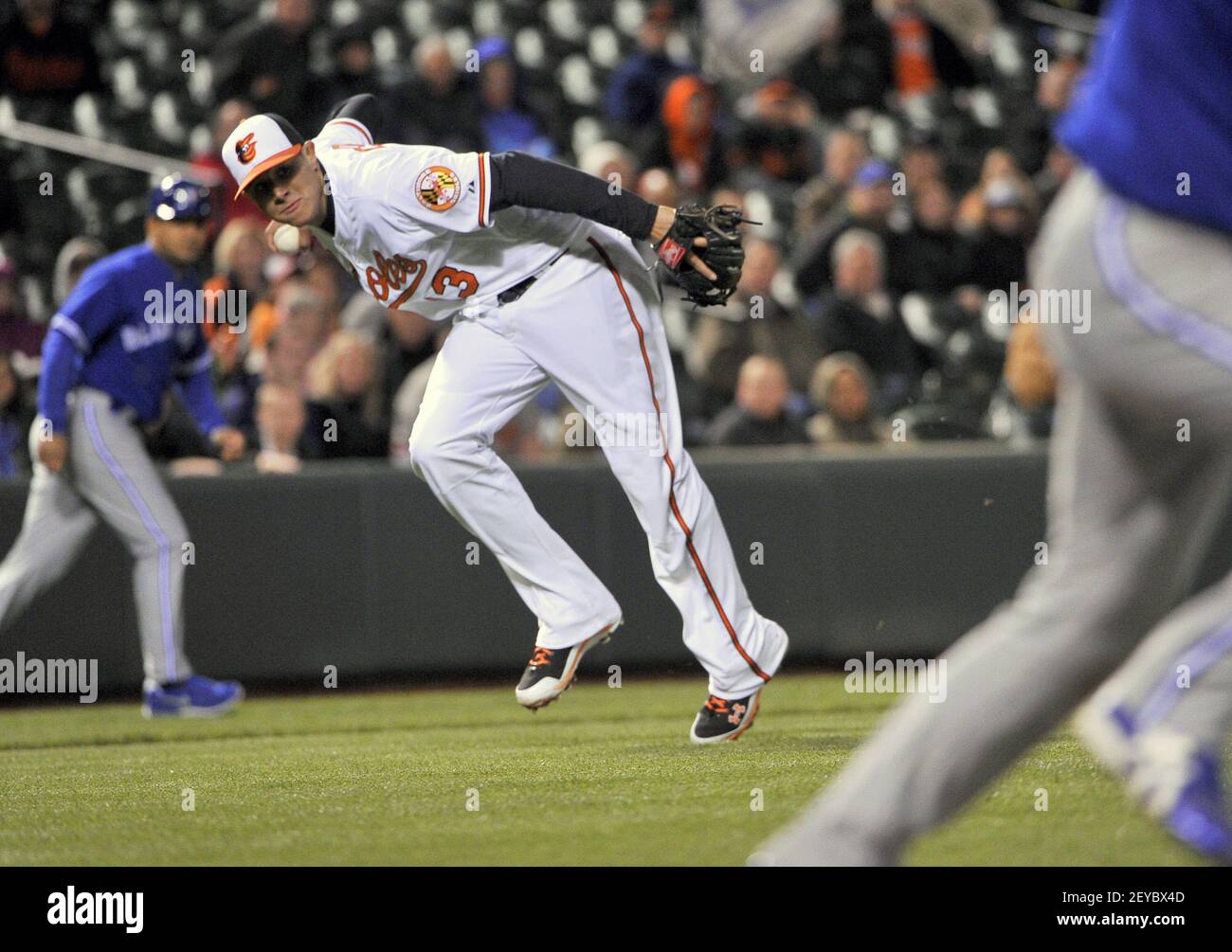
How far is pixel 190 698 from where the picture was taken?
768 centimetres

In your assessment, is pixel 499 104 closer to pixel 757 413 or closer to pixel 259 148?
pixel 757 413

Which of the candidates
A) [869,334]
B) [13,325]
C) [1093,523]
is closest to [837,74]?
[869,334]

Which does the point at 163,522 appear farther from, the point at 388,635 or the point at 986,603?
the point at 986,603

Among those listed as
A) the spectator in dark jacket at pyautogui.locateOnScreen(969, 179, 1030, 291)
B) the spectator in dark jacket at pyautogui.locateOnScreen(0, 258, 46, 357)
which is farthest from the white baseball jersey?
the spectator in dark jacket at pyautogui.locateOnScreen(969, 179, 1030, 291)

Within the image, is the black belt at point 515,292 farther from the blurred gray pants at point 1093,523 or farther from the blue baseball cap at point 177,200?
the blurred gray pants at point 1093,523

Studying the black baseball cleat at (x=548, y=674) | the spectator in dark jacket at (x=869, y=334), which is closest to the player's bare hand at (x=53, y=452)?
the black baseball cleat at (x=548, y=674)

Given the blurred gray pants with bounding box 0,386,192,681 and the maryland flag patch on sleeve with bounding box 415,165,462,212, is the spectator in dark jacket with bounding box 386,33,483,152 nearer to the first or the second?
the blurred gray pants with bounding box 0,386,192,681

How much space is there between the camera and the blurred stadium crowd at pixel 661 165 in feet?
30.2

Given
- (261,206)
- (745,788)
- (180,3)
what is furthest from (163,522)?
(180,3)

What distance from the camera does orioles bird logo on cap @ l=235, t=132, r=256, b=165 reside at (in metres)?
5.38

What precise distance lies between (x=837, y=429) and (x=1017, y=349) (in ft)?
3.28

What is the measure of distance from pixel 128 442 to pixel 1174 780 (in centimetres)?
583

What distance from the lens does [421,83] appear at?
11.0 meters

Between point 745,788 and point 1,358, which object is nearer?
point 745,788
